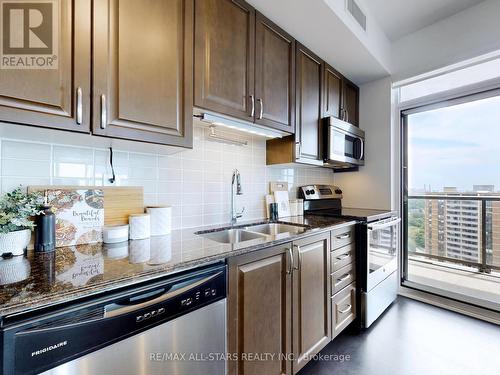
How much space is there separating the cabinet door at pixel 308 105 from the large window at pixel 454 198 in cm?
124

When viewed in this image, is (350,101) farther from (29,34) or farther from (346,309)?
(29,34)

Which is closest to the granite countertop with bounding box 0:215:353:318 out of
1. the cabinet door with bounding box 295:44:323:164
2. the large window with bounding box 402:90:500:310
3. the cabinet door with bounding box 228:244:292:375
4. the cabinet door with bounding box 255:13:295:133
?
the cabinet door with bounding box 228:244:292:375

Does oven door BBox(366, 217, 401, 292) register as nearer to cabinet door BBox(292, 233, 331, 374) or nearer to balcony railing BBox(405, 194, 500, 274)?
balcony railing BBox(405, 194, 500, 274)

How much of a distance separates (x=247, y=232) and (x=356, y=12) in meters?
1.95

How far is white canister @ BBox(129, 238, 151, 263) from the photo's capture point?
36.7 inches

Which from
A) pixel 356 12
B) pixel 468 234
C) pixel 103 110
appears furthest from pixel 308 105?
pixel 468 234

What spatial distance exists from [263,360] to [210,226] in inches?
34.1

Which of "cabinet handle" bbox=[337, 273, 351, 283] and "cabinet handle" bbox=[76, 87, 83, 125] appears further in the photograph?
"cabinet handle" bbox=[337, 273, 351, 283]

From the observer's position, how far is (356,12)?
1.89 m

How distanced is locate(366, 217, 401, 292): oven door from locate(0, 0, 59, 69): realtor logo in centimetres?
226

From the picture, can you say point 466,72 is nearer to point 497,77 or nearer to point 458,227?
point 497,77

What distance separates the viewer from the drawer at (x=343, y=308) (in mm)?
1741

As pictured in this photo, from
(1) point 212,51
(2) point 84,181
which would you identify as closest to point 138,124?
(2) point 84,181

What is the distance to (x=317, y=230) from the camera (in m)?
1.56
